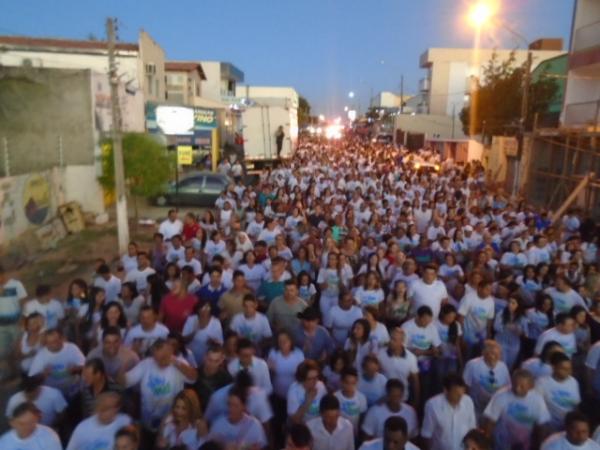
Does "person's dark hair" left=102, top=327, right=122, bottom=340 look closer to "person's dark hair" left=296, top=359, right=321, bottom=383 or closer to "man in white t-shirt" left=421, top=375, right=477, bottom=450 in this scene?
"person's dark hair" left=296, top=359, right=321, bottom=383

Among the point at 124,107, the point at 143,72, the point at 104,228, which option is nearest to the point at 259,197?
the point at 104,228

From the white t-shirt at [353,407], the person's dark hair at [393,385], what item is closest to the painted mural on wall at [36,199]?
the white t-shirt at [353,407]

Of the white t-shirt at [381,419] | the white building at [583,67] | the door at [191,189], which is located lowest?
the door at [191,189]

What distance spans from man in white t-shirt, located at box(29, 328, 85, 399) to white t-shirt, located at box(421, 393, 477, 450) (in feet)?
9.78

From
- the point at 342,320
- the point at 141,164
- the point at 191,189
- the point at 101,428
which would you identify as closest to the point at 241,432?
the point at 101,428

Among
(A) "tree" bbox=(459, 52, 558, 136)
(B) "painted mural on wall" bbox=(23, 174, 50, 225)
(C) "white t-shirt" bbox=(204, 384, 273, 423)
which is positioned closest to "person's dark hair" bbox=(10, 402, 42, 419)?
(C) "white t-shirt" bbox=(204, 384, 273, 423)

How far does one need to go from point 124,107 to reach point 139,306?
16.3 metres

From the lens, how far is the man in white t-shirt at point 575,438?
392 cm

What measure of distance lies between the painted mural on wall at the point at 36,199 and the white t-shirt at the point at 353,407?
11.1 metres

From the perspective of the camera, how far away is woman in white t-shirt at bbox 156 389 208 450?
160 inches

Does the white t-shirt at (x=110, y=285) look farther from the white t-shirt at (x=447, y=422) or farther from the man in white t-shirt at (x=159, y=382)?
the white t-shirt at (x=447, y=422)

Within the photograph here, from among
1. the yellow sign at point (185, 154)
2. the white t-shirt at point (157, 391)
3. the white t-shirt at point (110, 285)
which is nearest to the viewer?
the white t-shirt at point (157, 391)

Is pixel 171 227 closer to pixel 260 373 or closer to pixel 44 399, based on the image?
pixel 260 373

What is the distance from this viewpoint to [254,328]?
19.2 ft
